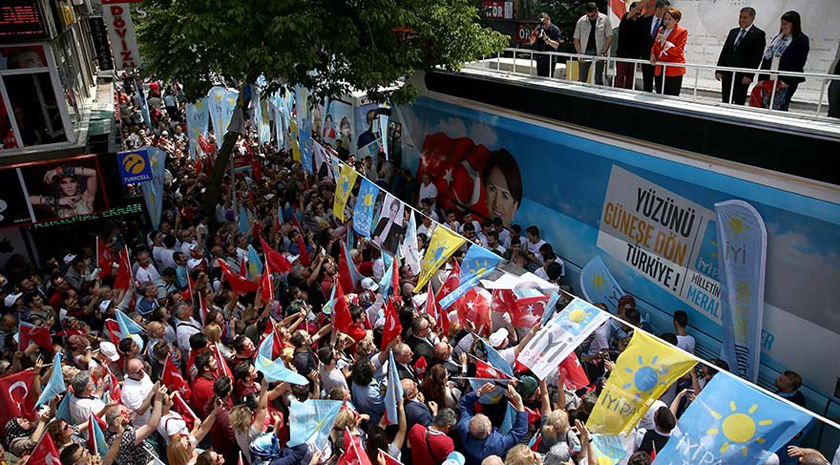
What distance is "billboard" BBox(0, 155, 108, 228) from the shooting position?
1185 cm

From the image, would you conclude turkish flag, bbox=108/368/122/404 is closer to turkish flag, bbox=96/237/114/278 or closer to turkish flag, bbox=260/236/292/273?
turkish flag, bbox=260/236/292/273

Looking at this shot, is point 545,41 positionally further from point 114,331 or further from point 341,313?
point 114,331

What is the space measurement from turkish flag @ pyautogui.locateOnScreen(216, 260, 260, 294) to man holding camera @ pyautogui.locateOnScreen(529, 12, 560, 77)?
652cm

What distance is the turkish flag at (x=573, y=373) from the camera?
6195 mm

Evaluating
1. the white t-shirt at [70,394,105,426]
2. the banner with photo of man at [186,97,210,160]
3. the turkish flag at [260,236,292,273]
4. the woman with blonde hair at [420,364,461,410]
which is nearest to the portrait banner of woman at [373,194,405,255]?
the turkish flag at [260,236,292,273]

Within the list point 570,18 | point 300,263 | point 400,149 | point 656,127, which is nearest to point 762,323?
point 656,127

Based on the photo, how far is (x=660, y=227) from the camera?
8977mm

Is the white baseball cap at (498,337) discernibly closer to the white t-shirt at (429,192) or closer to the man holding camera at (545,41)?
the man holding camera at (545,41)

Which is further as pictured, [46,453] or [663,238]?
[663,238]

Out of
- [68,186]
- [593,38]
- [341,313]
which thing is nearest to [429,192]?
[593,38]

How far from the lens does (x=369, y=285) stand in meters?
9.32

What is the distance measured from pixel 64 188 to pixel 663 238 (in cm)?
1127

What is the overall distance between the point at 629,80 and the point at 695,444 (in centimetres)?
705

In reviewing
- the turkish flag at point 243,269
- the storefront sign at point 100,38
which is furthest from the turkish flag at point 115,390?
the storefront sign at point 100,38
